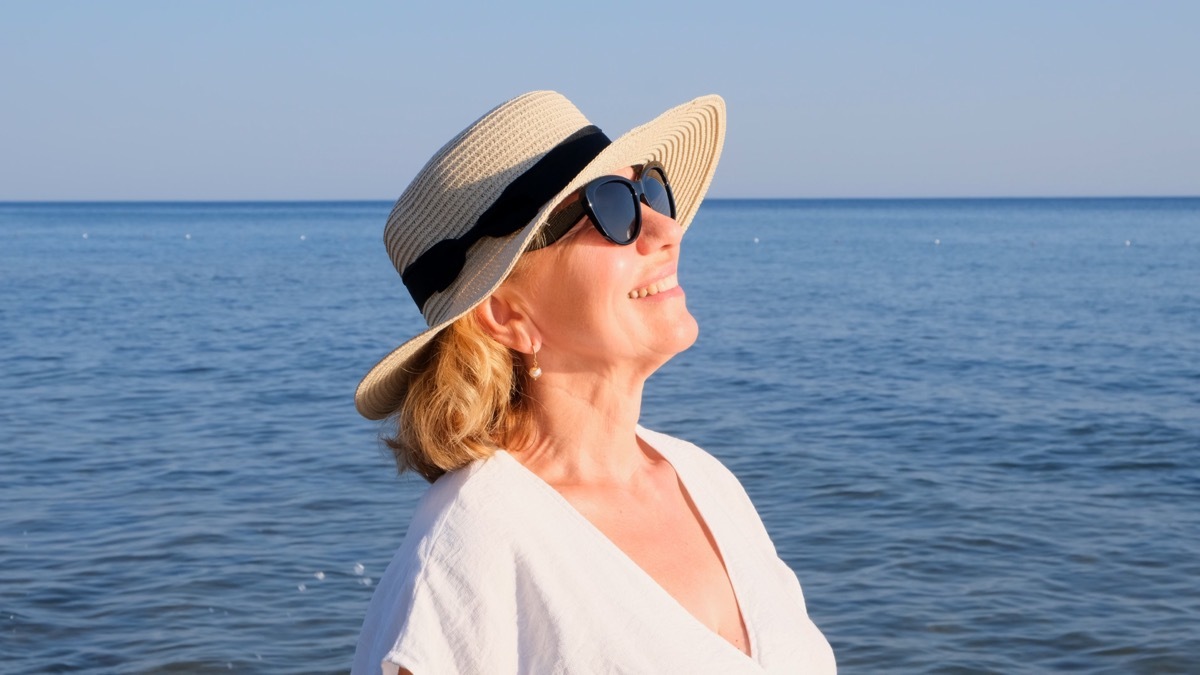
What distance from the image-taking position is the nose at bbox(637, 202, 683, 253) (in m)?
2.16

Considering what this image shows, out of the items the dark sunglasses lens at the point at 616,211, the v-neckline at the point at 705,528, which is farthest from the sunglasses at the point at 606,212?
the v-neckline at the point at 705,528

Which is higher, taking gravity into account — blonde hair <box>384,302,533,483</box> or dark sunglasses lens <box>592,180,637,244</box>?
dark sunglasses lens <box>592,180,637,244</box>

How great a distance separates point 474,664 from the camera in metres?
1.75

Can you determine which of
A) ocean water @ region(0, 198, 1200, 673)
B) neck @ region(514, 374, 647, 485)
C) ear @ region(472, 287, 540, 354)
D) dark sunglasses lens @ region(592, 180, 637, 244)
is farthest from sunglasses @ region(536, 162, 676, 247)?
ocean water @ region(0, 198, 1200, 673)

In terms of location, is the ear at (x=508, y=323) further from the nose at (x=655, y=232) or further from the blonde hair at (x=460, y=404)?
the nose at (x=655, y=232)

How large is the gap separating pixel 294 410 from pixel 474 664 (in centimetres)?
1287

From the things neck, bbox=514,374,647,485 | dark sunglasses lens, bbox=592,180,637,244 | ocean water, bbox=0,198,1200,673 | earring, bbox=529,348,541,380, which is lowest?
ocean water, bbox=0,198,1200,673

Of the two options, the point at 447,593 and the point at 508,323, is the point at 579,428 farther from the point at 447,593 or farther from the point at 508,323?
the point at 447,593

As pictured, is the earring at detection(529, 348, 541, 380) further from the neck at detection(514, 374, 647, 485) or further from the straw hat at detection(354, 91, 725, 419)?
the straw hat at detection(354, 91, 725, 419)

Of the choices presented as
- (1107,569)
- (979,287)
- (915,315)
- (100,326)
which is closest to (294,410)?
(1107,569)

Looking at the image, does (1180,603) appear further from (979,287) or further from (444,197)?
(979,287)

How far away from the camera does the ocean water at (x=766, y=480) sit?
23.5 ft

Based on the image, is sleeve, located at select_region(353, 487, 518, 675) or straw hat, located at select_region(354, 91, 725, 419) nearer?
sleeve, located at select_region(353, 487, 518, 675)

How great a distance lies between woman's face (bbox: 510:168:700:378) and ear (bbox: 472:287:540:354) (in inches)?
0.6
